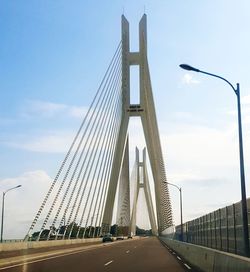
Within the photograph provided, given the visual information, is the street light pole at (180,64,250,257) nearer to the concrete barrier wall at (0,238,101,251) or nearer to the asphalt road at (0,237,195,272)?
the asphalt road at (0,237,195,272)

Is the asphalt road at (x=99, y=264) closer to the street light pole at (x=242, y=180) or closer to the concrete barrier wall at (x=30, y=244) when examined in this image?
the street light pole at (x=242, y=180)

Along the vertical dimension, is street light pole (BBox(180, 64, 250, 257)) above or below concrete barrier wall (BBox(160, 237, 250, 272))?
→ above

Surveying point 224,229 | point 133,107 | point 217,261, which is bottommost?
point 217,261

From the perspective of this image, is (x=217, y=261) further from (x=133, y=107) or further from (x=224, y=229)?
(x=133, y=107)

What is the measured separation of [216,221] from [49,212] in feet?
57.7

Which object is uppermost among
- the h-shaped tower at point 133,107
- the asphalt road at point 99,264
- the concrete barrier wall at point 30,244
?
the h-shaped tower at point 133,107

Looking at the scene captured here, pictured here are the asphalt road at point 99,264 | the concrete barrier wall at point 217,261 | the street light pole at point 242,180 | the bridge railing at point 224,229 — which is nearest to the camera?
the concrete barrier wall at point 217,261

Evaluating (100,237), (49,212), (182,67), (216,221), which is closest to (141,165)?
(100,237)

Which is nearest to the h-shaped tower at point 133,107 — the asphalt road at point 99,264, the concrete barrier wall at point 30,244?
the concrete barrier wall at point 30,244

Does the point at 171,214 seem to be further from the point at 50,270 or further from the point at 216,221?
the point at 50,270

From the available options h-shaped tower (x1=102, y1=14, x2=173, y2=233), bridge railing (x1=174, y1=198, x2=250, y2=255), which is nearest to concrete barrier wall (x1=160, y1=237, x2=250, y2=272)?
bridge railing (x1=174, y1=198, x2=250, y2=255)

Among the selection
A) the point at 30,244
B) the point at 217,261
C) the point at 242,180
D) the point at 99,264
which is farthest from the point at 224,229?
the point at 30,244

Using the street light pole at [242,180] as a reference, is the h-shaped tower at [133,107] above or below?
above

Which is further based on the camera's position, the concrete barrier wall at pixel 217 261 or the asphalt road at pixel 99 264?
the asphalt road at pixel 99 264
